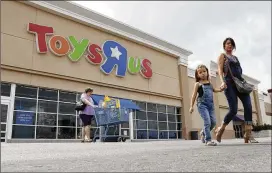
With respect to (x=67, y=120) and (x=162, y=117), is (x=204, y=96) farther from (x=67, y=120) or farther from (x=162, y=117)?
(x=162, y=117)

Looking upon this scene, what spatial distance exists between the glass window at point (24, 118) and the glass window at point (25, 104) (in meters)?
0.20

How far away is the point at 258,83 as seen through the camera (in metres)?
39.2

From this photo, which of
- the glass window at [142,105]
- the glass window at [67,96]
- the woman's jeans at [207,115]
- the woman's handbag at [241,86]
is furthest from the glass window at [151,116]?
the woman's handbag at [241,86]

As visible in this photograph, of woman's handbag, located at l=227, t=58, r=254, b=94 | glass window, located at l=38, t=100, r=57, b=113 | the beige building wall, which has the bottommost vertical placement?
woman's handbag, located at l=227, t=58, r=254, b=94

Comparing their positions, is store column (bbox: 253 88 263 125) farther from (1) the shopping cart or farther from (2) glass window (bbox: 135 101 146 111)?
(1) the shopping cart

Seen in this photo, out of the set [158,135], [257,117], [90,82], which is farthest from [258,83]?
[90,82]

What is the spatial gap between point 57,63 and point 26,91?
2.28m

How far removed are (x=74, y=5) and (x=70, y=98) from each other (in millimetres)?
5315

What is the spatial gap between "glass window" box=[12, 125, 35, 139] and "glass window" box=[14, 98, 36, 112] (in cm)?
87

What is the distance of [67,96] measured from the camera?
611 inches

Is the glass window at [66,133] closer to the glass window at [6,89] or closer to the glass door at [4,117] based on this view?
the glass door at [4,117]

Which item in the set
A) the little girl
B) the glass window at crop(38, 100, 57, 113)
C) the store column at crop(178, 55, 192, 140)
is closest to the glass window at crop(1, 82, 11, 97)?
the glass window at crop(38, 100, 57, 113)

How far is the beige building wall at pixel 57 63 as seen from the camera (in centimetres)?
1380

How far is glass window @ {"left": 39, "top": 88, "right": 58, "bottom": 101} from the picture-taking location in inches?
569
